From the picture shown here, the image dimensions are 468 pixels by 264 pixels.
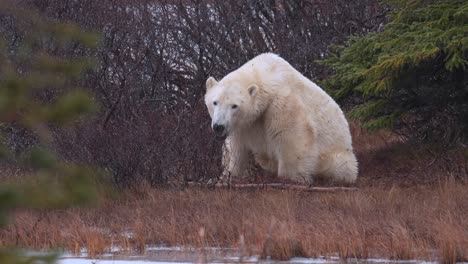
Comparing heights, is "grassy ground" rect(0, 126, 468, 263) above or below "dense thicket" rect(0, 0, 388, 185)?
below

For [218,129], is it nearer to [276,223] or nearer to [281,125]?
[281,125]

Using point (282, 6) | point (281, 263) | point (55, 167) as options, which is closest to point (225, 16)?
point (282, 6)

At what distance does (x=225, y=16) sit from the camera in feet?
43.0

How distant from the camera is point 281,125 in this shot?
8773 millimetres

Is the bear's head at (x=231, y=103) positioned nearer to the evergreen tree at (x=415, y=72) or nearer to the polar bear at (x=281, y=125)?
the polar bear at (x=281, y=125)

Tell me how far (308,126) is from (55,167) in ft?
25.8

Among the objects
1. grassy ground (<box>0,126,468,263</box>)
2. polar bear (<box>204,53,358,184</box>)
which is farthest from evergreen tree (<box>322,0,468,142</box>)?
grassy ground (<box>0,126,468,263</box>)

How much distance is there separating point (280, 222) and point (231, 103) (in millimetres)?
2381

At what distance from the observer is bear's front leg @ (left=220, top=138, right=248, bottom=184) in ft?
29.1

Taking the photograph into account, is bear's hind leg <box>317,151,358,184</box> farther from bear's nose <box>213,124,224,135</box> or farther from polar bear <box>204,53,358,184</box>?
bear's nose <box>213,124,224,135</box>

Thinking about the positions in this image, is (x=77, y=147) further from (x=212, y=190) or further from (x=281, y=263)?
(x=281, y=263)

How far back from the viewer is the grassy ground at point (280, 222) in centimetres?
588

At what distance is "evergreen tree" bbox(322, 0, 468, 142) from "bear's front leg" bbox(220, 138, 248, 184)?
1217mm

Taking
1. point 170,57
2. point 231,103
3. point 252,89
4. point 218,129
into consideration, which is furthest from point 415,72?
point 170,57
